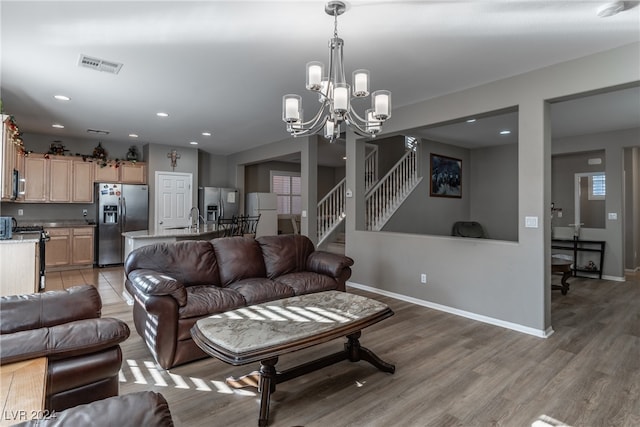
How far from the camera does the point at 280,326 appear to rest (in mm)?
2102

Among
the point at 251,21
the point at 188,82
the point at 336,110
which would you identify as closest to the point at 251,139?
the point at 188,82

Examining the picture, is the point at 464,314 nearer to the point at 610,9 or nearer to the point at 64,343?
the point at 610,9

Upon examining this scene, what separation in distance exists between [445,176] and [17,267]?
23.0 feet

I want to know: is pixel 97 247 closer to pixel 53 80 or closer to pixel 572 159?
pixel 53 80

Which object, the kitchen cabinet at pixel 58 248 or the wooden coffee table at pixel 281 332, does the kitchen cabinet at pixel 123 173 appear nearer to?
the kitchen cabinet at pixel 58 248

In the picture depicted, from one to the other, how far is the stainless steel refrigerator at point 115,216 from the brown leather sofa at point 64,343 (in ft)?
18.1

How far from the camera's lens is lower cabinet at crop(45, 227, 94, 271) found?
627 cm

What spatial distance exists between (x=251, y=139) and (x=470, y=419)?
19.6 feet

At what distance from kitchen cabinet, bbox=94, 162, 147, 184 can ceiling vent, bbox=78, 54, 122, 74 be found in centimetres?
426

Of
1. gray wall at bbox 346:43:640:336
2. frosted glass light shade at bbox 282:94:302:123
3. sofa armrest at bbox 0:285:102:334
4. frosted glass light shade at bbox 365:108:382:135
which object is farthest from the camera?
gray wall at bbox 346:43:640:336

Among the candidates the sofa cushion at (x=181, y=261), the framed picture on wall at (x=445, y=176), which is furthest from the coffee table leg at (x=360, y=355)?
the framed picture on wall at (x=445, y=176)

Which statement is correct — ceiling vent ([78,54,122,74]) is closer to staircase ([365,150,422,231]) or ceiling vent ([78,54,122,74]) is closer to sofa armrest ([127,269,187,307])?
sofa armrest ([127,269,187,307])

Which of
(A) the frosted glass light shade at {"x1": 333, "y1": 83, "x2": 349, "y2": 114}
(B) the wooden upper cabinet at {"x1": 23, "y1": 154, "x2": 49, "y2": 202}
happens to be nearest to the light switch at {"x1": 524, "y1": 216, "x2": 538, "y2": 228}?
(A) the frosted glass light shade at {"x1": 333, "y1": 83, "x2": 349, "y2": 114}

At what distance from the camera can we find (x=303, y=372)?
2340 millimetres
